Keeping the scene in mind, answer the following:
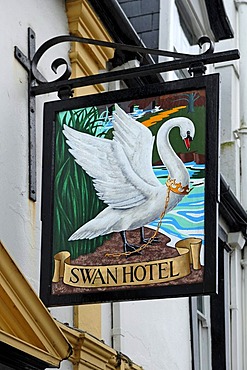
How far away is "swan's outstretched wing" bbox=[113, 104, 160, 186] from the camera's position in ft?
24.5

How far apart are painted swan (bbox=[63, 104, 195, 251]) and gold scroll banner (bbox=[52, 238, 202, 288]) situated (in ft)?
0.57

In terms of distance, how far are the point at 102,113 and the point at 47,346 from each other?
2012 millimetres

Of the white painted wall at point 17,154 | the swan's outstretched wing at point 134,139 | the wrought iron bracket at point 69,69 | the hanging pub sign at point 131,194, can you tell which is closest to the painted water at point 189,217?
the hanging pub sign at point 131,194

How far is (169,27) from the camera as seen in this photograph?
37.0ft

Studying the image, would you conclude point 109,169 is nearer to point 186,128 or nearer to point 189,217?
point 186,128

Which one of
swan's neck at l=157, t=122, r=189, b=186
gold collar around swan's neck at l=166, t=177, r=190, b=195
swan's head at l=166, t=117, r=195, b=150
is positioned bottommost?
gold collar around swan's neck at l=166, t=177, r=190, b=195

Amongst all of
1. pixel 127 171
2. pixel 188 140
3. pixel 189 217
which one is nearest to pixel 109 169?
pixel 127 171

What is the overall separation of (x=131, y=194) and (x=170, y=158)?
353 mm

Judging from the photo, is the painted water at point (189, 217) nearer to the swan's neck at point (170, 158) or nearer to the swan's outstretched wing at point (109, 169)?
the swan's neck at point (170, 158)

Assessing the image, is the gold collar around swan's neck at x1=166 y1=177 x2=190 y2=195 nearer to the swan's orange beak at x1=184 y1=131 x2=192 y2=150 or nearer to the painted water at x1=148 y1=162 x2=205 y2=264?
the painted water at x1=148 y1=162 x2=205 y2=264

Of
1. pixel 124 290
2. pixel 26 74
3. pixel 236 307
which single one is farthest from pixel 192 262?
pixel 236 307

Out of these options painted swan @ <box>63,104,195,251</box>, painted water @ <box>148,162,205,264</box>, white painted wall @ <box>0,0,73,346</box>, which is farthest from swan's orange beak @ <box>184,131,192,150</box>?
white painted wall @ <box>0,0,73,346</box>

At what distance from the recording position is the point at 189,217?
23.4ft

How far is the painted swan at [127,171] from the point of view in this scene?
7.27 metres
